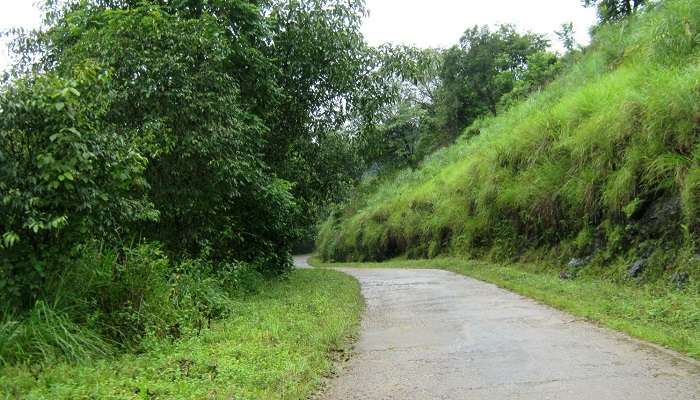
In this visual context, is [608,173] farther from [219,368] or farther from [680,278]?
[219,368]

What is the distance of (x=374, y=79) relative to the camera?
45.7 ft

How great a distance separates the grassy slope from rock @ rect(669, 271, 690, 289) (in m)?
4.91

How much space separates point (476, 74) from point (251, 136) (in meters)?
27.8

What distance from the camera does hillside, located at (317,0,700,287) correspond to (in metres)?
9.73

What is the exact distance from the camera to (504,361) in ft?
19.6

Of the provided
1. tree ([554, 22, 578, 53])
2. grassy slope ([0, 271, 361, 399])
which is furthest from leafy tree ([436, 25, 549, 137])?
grassy slope ([0, 271, 361, 399])

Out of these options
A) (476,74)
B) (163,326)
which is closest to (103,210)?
(163,326)

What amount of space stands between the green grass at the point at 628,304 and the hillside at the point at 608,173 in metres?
0.45

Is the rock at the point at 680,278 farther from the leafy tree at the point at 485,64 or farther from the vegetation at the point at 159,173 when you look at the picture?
the leafy tree at the point at 485,64

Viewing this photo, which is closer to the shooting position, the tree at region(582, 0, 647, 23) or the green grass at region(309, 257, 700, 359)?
the green grass at region(309, 257, 700, 359)

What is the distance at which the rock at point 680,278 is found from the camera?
855cm

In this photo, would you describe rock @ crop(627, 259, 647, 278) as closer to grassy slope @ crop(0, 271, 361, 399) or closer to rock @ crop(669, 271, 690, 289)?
rock @ crop(669, 271, 690, 289)

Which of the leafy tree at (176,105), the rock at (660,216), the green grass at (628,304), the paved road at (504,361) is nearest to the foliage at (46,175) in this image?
the leafy tree at (176,105)

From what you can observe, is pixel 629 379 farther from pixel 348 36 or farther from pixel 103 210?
pixel 348 36
